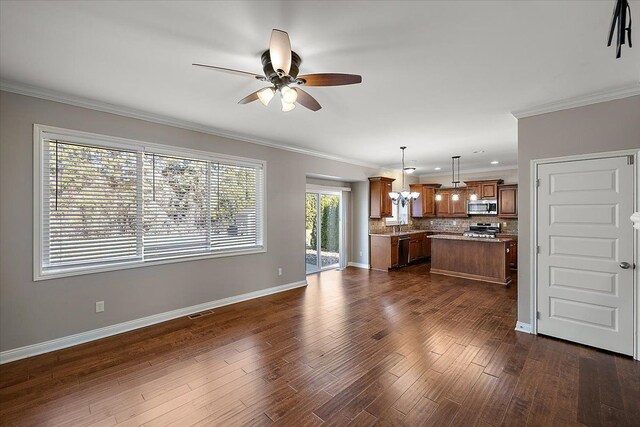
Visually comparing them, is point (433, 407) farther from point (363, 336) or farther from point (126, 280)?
point (126, 280)

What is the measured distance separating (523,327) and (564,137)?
7.57 ft

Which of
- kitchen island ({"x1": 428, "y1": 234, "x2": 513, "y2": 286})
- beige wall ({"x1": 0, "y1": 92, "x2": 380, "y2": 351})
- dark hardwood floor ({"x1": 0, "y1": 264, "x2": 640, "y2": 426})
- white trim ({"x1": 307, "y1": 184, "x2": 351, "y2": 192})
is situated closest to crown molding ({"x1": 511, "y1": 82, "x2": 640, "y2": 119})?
dark hardwood floor ({"x1": 0, "y1": 264, "x2": 640, "y2": 426})

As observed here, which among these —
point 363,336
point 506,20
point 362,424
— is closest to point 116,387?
point 362,424

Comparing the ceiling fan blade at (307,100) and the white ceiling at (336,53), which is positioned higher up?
the white ceiling at (336,53)

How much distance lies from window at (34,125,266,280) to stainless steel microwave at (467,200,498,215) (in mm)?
6435

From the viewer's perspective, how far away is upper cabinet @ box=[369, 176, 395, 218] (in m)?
7.41

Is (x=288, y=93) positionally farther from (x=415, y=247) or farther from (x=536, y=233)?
(x=415, y=247)

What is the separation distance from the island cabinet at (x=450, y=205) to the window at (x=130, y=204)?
6268mm

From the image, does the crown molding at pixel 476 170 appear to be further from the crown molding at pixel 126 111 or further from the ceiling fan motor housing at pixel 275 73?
the ceiling fan motor housing at pixel 275 73

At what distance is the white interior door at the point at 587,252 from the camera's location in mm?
2961

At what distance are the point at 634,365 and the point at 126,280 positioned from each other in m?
5.56

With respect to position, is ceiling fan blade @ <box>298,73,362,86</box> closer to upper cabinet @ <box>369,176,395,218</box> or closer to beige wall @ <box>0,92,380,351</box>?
beige wall @ <box>0,92,380,351</box>

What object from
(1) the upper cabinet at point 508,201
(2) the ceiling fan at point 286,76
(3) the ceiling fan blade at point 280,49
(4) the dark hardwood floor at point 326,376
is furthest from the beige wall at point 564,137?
(1) the upper cabinet at point 508,201

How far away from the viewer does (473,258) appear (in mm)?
6398
